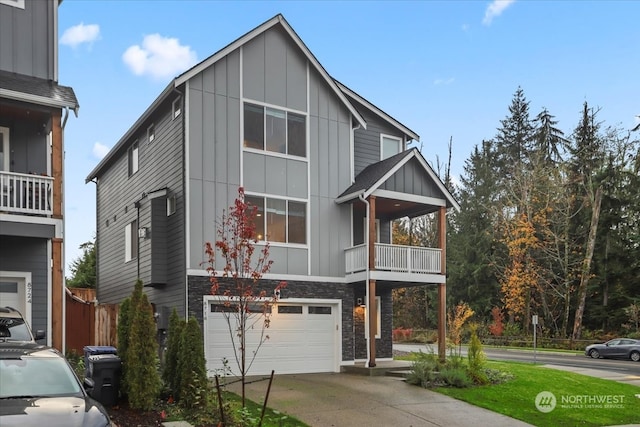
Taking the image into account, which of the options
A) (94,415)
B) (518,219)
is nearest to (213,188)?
(94,415)

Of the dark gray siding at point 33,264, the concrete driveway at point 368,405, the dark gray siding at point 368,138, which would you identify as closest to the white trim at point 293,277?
the concrete driveway at point 368,405

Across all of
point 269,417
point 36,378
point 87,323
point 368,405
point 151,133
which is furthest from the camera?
point 87,323

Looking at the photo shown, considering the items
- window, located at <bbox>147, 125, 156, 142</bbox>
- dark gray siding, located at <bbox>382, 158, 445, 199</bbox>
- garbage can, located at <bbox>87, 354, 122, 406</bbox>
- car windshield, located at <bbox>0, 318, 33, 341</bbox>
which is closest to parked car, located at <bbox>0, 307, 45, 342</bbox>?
car windshield, located at <bbox>0, 318, 33, 341</bbox>

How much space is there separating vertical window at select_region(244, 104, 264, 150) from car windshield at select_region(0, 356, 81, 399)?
449 inches

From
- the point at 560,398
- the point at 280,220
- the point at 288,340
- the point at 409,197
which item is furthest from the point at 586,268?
the point at 280,220

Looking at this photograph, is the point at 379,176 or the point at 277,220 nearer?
the point at 277,220

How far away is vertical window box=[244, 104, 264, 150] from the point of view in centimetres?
1844

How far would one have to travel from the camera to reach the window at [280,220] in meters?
18.3

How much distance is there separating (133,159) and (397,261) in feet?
33.0

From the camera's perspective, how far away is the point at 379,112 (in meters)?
22.1

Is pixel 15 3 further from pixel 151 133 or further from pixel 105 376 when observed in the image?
pixel 105 376

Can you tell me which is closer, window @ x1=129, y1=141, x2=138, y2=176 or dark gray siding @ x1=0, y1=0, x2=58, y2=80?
dark gray siding @ x1=0, y1=0, x2=58, y2=80

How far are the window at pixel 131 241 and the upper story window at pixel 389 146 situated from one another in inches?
351

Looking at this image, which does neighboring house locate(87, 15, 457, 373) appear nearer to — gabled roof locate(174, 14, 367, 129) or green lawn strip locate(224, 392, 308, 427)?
gabled roof locate(174, 14, 367, 129)
